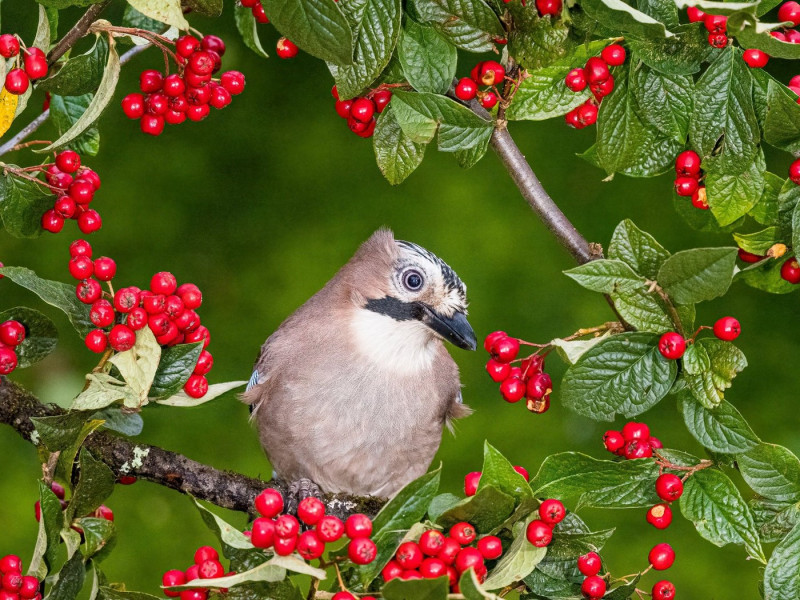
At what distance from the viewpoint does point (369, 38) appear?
119cm

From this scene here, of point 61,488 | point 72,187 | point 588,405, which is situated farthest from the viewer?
point 61,488

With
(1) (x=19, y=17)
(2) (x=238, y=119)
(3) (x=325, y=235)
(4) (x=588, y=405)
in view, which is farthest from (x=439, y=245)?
(4) (x=588, y=405)

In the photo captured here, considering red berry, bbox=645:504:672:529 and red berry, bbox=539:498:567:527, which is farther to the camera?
red berry, bbox=645:504:672:529

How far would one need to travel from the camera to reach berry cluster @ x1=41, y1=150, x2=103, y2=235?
138cm

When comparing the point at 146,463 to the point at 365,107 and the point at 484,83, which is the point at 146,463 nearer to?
the point at 365,107

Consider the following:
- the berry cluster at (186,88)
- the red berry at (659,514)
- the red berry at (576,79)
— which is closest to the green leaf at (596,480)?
the red berry at (659,514)

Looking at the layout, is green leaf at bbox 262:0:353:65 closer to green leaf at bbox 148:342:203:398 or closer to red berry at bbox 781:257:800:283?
green leaf at bbox 148:342:203:398

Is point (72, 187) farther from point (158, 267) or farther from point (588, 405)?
point (158, 267)

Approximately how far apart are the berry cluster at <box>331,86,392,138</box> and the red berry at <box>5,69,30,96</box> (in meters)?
0.39

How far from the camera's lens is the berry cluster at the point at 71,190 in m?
1.38

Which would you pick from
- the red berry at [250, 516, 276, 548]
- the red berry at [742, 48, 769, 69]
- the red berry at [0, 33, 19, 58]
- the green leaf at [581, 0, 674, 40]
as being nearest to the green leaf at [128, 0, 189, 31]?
the red berry at [0, 33, 19, 58]

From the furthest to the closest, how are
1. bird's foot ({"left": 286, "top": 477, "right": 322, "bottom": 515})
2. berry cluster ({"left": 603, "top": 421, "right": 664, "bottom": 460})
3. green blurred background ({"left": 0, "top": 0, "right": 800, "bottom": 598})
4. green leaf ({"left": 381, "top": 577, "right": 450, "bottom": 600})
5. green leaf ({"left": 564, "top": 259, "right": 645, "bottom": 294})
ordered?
green blurred background ({"left": 0, "top": 0, "right": 800, "bottom": 598}) → bird's foot ({"left": 286, "top": 477, "right": 322, "bottom": 515}) → berry cluster ({"left": 603, "top": 421, "right": 664, "bottom": 460}) → green leaf ({"left": 564, "top": 259, "right": 645, "bottom": 294}) → green leaf ({"left": 381, "top": 577, "right": 450, "bottom": 600})

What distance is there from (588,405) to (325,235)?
198 cm

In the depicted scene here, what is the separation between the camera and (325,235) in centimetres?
311
